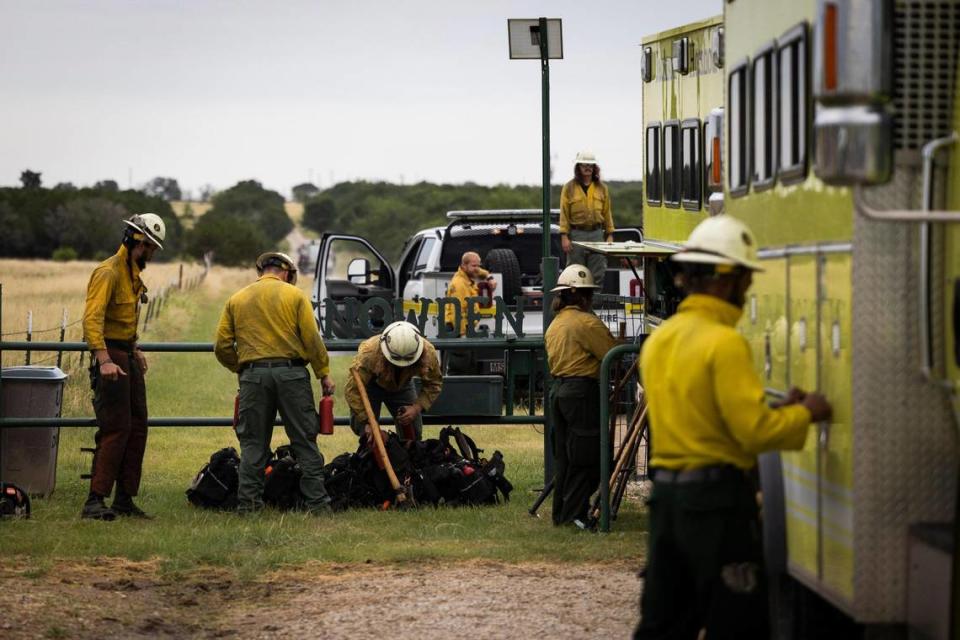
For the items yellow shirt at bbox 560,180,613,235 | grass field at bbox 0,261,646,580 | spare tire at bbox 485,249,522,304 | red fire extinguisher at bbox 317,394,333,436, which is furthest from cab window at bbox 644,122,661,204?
red fire extinguisher at bbox 317,394,333,436

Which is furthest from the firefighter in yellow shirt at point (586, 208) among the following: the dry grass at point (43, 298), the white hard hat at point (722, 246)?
the white hard hat at point (722, 246)

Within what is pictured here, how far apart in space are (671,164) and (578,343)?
4.91m

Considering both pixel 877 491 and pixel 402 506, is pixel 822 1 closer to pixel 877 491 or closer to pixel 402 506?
pixel 877 491

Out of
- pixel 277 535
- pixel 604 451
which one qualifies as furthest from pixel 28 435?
pixel 604 451

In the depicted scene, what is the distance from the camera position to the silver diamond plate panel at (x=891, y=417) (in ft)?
18.4

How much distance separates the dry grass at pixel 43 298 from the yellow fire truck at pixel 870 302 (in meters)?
11.2

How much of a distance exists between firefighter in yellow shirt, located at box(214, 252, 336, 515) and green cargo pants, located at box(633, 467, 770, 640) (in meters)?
7.16

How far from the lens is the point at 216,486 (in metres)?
13.2

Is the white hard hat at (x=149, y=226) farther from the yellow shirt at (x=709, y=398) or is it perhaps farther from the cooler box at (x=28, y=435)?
the yellow shirt at (x=709, y=398)

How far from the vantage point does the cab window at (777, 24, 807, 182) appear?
20.9ft

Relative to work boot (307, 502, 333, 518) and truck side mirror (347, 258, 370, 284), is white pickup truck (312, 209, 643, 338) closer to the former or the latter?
truck side mirror (347, 258, 370, 284)

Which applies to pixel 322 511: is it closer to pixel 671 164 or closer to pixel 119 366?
pixel 119 366

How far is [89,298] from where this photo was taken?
12141 millimetres

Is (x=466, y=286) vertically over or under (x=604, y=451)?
over
